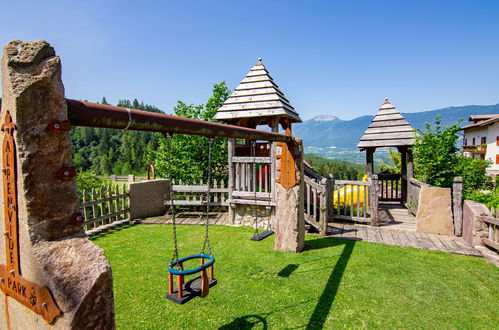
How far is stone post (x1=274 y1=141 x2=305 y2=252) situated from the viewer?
6832 mm

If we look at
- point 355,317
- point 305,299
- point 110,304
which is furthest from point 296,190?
point 110,304

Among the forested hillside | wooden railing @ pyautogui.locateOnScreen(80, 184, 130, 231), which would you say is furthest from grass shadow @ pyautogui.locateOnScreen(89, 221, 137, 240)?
the forested hillside

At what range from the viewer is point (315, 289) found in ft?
16.6

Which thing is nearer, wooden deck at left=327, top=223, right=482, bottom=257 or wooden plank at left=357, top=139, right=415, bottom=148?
wooden deck at left=327, top=223, right=482, bottom=257

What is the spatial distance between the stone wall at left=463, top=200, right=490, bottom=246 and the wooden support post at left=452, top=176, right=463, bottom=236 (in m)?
0.44

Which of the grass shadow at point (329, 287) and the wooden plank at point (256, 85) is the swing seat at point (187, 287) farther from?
the wooden plank at point (256, 85)

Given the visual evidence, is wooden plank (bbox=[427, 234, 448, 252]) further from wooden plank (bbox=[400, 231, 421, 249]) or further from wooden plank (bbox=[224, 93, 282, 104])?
wooden plank (bbox=[224, 93, 282, 104])

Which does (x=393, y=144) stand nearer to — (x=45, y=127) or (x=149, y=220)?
(x=149, y=220)

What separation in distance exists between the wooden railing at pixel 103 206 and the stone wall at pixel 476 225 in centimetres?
980

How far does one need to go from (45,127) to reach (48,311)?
3.77ft

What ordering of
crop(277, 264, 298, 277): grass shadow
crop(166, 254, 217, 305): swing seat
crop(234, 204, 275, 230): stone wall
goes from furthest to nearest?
crop(234, 204, 275, 230): stone wall < crop(277, 264, 298, 277): grass shadow < crop(166, 254, 217, 305): swing seat

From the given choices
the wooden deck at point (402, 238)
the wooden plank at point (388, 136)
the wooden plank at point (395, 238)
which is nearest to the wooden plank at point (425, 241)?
the wooden deck at point (402, 238)

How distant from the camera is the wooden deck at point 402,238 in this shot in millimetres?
6887

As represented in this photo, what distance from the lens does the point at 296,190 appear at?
6879mm
